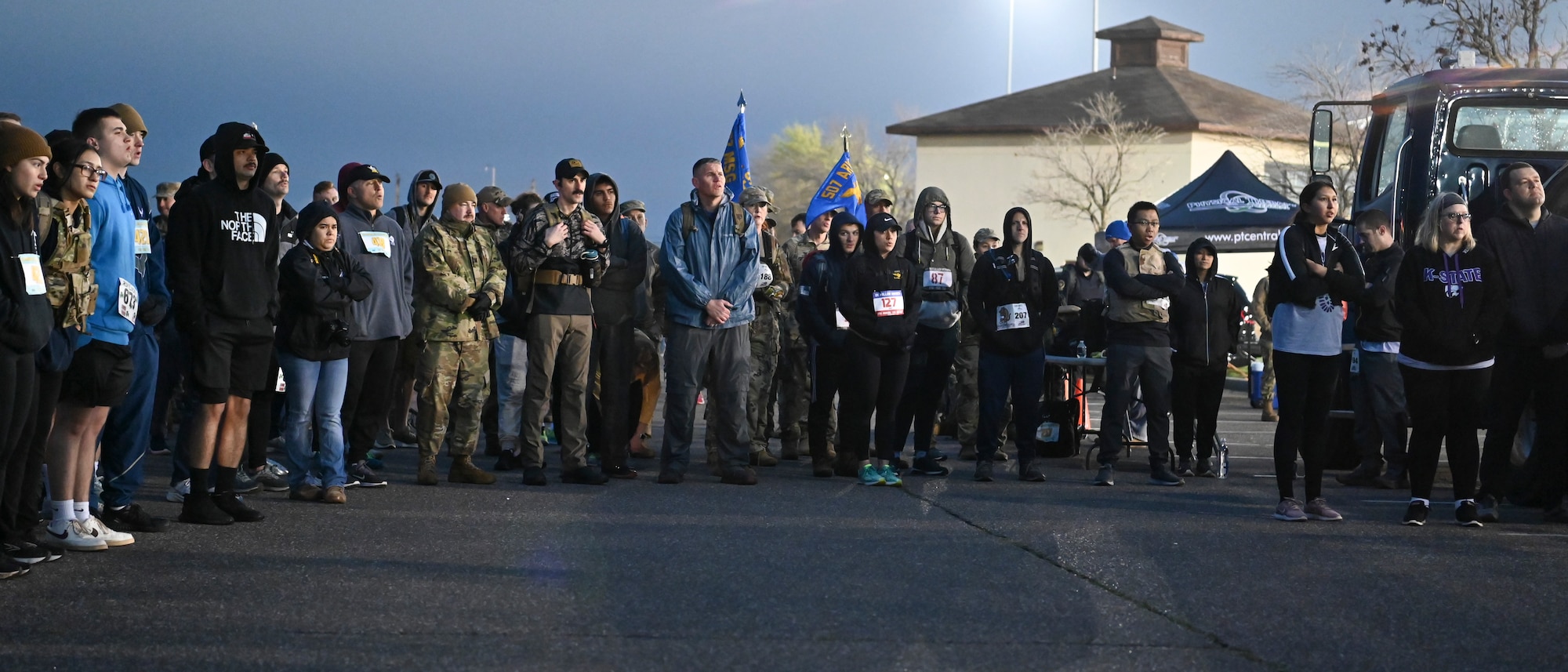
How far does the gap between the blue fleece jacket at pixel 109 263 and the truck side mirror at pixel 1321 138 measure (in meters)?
10.3

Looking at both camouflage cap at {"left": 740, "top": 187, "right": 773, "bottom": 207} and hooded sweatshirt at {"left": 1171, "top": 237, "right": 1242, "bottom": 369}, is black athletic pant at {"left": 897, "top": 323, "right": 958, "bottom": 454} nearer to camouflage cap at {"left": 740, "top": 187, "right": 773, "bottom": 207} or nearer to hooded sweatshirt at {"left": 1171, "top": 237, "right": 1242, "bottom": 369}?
camouflage cap at {"left": 740, "top": 187, "right": 773, "bottom": 207}

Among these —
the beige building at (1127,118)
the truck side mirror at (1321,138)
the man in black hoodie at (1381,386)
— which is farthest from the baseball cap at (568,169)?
the beige building at (1127,118)

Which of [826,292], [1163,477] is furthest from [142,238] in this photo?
[1163,477]

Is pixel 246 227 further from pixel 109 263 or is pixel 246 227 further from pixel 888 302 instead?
pixel 888 302

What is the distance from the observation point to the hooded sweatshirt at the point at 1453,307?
29.4ft

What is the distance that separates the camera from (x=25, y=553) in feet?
22.8

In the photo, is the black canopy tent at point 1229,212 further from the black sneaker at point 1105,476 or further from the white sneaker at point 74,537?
the white sneaker at point 74,537

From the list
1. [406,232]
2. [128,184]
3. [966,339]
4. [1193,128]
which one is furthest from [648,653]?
[1193,128]

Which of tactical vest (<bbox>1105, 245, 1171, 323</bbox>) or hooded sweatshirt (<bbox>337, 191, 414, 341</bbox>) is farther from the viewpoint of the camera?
tactical vest (<bbox>1105, 245, 1171, 323</bbox>)

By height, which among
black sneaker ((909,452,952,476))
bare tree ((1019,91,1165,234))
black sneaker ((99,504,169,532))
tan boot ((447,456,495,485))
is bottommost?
black sneaker ((909,452,952,476))

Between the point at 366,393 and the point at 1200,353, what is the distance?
5927mm

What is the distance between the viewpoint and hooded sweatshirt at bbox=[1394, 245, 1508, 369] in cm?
896

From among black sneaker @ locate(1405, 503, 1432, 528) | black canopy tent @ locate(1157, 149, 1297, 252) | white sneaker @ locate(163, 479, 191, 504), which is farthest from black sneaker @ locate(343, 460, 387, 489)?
black canopy tent @ locate(1157, 149, 1297, 252)

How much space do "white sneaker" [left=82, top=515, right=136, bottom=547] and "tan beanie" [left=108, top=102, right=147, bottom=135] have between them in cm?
199
